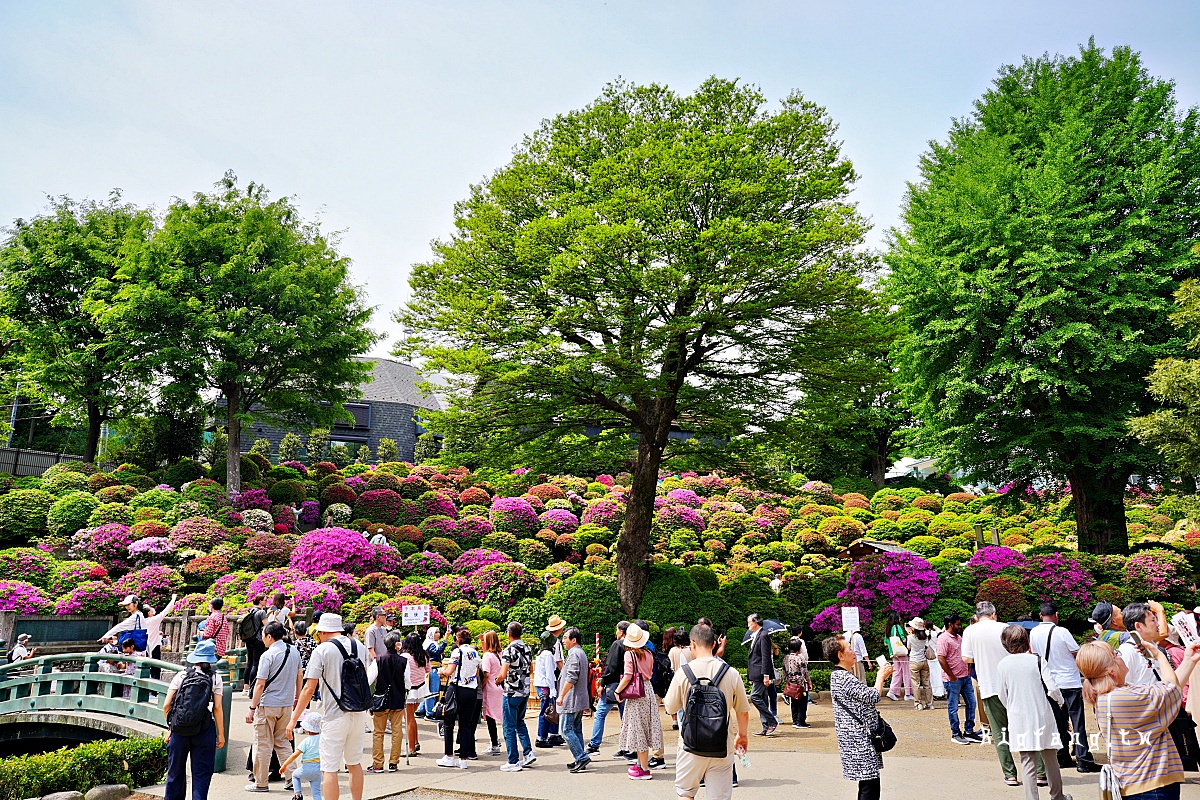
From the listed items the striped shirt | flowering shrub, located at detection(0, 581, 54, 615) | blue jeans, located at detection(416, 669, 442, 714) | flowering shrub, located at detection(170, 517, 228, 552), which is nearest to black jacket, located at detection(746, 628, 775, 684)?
blue jeans, located at detection(416, 669, 442, 714)

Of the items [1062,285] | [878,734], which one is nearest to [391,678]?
[878,734]

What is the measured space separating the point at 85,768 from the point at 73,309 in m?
24.6

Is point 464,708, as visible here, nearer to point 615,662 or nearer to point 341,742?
point 615,662

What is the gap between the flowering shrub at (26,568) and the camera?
19078mm

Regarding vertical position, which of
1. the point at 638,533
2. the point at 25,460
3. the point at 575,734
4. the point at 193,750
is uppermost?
the point at 25,460

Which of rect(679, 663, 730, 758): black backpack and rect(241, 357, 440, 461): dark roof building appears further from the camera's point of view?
rect(241, 357, 440, 461): dark roof building

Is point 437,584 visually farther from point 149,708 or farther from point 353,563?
point 149,708

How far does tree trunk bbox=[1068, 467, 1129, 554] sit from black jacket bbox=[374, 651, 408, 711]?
17.8 m

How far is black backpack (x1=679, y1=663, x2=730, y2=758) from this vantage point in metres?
5.38

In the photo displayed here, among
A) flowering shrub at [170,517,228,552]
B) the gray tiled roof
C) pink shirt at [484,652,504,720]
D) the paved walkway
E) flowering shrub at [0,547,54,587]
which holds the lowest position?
the paved walkway

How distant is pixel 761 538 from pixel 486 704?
17215mm

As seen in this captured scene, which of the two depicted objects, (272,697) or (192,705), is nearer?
(192,705)

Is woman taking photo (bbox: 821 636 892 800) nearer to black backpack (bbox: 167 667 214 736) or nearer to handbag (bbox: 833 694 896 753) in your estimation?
handbag (bbox: 833 694 896 753)

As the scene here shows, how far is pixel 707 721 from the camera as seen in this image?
5391 mm
